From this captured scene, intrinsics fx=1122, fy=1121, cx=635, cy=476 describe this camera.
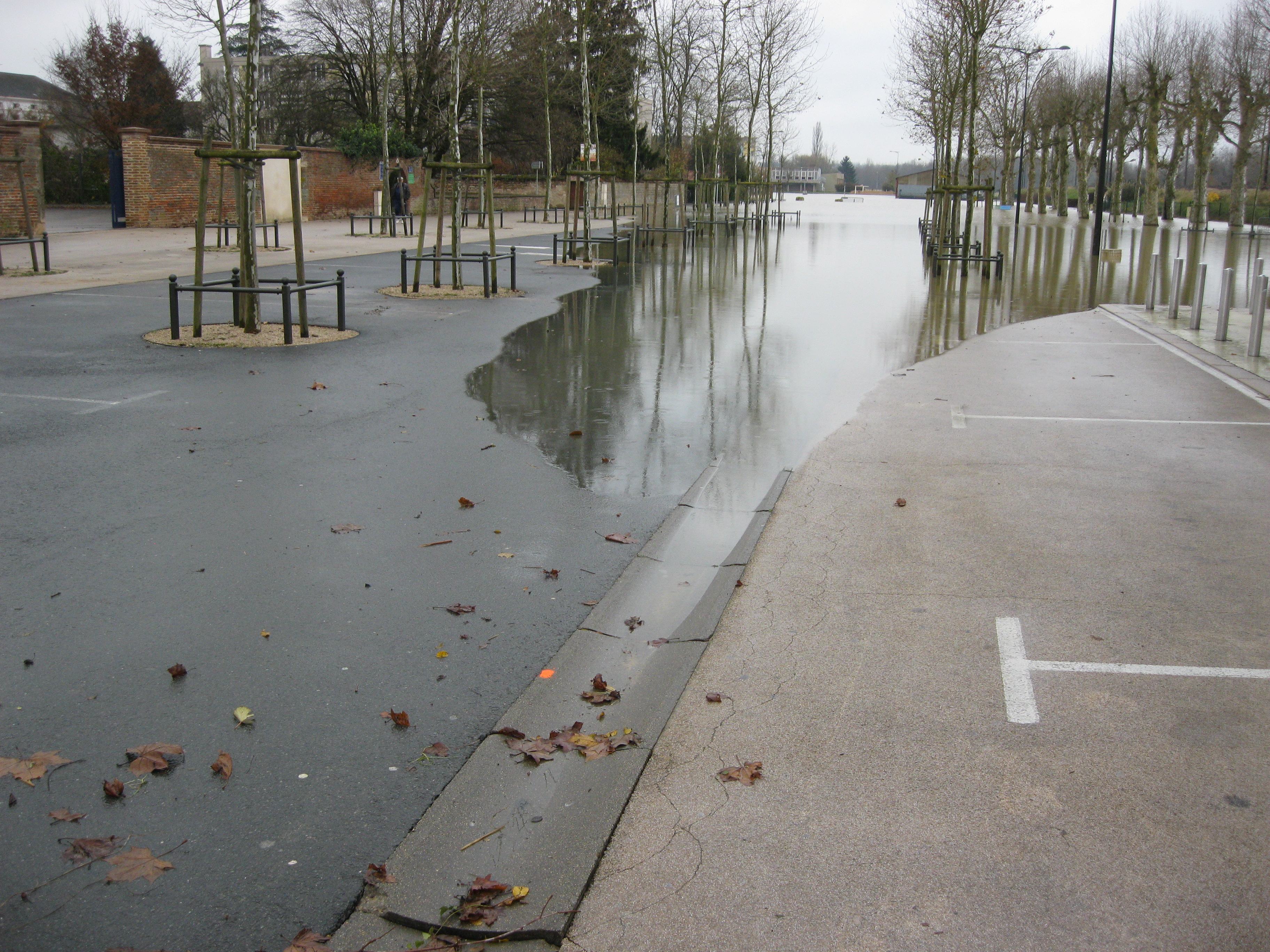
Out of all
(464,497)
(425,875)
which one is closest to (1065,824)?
(425,875)

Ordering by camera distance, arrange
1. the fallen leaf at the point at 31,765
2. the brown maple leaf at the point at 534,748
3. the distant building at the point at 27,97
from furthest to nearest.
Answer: the distant building at the point at 27,97
the brown maple leaf at the point at 534,748
the fallen leaf at the point at 31,765

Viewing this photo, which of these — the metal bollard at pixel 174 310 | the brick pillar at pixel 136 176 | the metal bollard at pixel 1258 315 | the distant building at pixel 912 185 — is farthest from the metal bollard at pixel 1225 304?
the distant building at pixel 912 185

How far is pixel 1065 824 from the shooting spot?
11.9ft

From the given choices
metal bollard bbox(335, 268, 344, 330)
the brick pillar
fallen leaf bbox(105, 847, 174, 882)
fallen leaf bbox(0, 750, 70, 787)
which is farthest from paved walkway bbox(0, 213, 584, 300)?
fallen leaf bbox(105, 847, 174, 882)

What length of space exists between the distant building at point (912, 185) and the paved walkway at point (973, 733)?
490ft

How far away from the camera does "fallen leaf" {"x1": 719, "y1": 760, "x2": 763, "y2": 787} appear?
3889 mm

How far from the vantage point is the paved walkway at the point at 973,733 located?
10.5 ft

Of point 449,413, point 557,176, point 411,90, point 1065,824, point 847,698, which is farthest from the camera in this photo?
point 557,176

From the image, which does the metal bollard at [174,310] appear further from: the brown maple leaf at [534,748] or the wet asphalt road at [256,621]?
the brown maple leaf at [534,748]

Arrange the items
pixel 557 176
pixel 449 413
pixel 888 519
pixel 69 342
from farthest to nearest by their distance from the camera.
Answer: pixel 557 176
pixel 69 342
pixel 449 413
pixel 888 519

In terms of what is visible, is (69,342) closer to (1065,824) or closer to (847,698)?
(847,698)

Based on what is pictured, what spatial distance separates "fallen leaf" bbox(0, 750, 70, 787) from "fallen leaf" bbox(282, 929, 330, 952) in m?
1.31

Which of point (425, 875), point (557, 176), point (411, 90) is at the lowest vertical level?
point (425, 875)

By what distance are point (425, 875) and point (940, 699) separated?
2258 mm
